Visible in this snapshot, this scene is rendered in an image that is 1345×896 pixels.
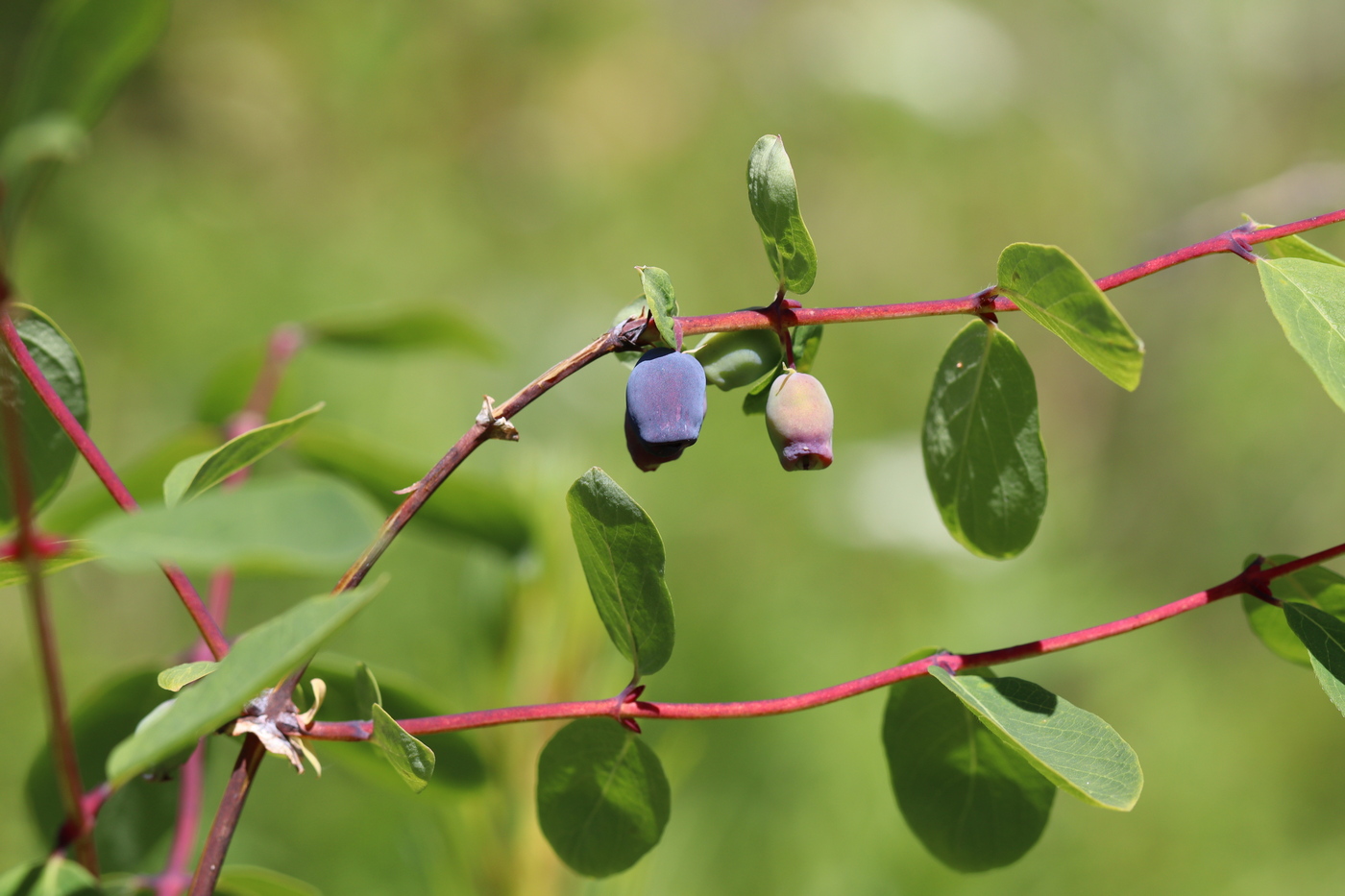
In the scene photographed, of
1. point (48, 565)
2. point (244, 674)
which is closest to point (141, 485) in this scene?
point (48, 565)

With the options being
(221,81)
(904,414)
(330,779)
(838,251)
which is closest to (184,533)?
(330,779)

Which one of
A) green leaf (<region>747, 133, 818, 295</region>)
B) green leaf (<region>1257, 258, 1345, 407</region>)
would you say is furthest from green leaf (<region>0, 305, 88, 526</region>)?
green leaf (<region>1257, 258, 1345, 407</region>)

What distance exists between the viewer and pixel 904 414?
76.2 inches

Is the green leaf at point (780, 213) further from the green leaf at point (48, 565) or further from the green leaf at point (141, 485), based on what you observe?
the green leaf at point (141, 485)

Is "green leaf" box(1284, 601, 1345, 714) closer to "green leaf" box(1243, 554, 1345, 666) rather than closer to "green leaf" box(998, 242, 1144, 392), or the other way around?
"green leaf" box(1243, 554, 1345, 666)

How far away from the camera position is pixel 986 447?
0.37 m

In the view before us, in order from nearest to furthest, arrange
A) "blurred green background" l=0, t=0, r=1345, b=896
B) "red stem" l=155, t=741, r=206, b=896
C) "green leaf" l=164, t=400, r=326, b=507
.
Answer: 1. "green leaf" l=164, t=400, r=326, b=507
2. "red stem" l=155, t=741, r=206, b=896
3. "blurred green background" l=0, t=0, r=1345, b=896

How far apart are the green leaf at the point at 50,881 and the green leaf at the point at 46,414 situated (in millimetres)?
139

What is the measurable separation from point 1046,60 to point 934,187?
0.68 m

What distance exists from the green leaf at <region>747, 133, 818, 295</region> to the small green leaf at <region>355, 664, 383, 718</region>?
19cm

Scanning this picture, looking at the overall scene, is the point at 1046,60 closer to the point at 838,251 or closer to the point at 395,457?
the point at 838,251

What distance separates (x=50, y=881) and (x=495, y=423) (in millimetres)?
238

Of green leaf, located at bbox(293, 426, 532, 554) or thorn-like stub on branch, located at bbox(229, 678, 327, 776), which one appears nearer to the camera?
thorn-like stub on branch, located at bbox(229, 678, 327, 776)

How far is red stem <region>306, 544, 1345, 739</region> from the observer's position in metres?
0.28
